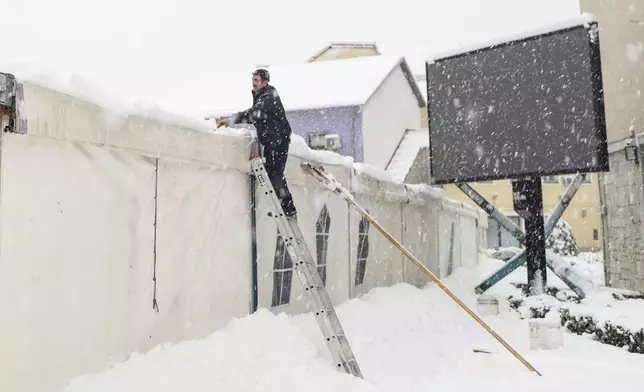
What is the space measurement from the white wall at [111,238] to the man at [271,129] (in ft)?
0.80

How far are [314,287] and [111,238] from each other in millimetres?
1875

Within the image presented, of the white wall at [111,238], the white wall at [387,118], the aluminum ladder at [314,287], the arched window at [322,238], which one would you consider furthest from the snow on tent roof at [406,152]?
the white wall at [111,238]

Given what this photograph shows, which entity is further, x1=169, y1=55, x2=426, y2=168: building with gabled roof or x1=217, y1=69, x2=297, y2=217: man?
x1=169, y1=55, x2=426, y2=168: building with gabled roof

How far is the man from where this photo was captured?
18.1 feet

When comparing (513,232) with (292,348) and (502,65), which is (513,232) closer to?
(502,65)

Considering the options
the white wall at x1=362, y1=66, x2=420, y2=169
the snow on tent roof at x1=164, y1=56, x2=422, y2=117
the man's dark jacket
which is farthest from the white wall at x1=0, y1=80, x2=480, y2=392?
the snow on tent roof at x1=164, y1=56, x2=422, y2=117

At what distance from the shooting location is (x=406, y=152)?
22.8 metres

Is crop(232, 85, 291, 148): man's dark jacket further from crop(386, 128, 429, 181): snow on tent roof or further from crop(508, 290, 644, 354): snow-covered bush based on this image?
crop(386, 128, 429, 181): snow on tent roof

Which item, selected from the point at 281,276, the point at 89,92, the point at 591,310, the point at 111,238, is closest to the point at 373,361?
the point at 281,276

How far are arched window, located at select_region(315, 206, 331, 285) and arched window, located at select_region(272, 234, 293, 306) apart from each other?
0.90 metres

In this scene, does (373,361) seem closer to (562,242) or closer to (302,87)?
(302,87)

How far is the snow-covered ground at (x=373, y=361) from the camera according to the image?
161 inches

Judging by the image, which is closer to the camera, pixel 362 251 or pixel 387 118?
pixel 362 251

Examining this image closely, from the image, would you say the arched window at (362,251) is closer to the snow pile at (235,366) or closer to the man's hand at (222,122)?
the snow pile at (235,366)
